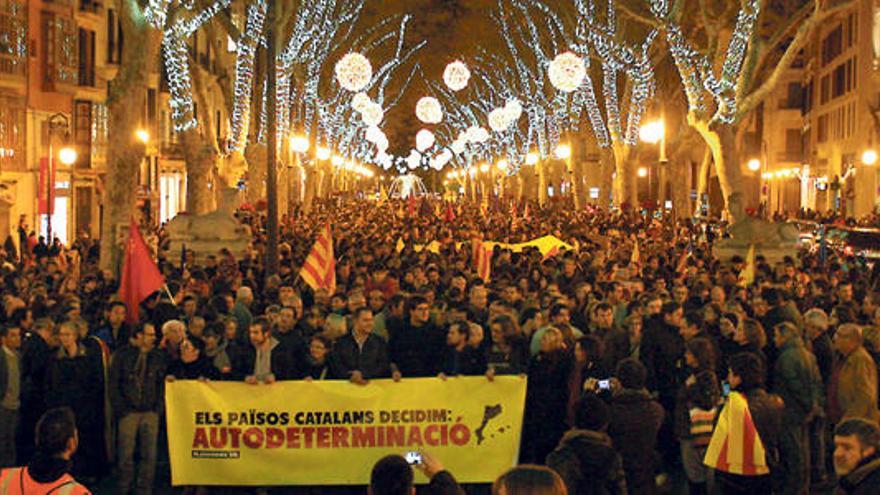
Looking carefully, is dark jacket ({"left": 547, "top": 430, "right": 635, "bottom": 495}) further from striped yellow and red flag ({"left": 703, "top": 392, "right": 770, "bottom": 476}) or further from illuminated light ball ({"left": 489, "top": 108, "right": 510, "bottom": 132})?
illuminated light ball ({"left": 489, "top": 108, "right": 510, "bottom": 132})

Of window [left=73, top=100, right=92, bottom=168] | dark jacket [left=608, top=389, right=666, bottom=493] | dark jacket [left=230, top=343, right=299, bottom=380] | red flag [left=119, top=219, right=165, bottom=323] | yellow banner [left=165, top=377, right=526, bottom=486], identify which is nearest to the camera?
dark jacket [left=608, top=389, right=666, bottom=493]

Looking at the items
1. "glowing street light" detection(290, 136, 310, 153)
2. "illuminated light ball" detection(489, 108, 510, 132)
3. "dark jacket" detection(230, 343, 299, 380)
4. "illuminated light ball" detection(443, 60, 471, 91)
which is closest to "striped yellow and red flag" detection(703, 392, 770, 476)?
"dark jacket" detection(230, 343, 299, 380)

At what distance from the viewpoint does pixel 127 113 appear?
73.0 feet

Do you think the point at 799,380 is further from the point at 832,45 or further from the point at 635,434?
the point at 832,45

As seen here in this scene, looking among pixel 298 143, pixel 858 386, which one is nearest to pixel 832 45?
pixel 298 143

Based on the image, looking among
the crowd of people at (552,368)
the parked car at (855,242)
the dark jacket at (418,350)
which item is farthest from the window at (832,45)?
the dark jacket at (418,350)

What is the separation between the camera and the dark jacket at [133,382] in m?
9.77

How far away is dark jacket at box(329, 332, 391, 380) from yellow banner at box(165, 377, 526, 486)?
1.35 feet

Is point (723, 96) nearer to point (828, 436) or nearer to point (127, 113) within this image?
point (127, 113)

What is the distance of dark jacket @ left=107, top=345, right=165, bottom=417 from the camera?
32.0 ft

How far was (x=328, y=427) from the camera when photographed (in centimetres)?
955

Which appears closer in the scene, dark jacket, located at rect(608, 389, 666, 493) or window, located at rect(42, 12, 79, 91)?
dark jacket, located at rect(608, 389, 666, 493)

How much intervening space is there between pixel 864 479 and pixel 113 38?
4296cm

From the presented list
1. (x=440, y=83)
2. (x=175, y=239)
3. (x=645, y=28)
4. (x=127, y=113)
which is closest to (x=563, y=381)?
(x=127, y=113)
